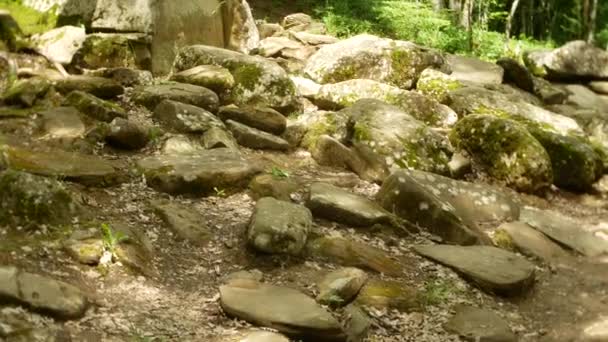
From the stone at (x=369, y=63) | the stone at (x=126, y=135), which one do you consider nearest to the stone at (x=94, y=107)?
the stone at (x=126, y=135)

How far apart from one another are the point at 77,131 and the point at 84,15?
3.03 metres

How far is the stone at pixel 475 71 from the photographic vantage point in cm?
1116

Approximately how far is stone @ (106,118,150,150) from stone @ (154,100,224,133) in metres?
0.56

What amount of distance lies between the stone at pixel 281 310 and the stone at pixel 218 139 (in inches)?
102

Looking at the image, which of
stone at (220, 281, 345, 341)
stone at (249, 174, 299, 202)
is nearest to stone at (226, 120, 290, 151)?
stone at (249, 174, 299, 202)

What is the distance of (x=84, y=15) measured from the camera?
843 cm

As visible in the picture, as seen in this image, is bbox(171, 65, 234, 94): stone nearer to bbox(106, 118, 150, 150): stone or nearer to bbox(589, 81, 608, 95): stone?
bbox(106, 118, 150, 150): stone

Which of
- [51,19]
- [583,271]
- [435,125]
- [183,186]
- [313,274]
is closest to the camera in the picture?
A: [313,274]

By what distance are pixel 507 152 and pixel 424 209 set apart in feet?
7.81

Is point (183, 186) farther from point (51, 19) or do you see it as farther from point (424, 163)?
point (51, 19)

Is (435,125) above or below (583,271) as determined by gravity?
above

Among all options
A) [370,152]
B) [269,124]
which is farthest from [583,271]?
[269,124]

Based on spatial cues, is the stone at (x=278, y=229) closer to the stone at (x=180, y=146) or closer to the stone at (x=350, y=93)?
the stone at (x=180, y=146)

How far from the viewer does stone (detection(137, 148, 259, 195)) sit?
549 cm
